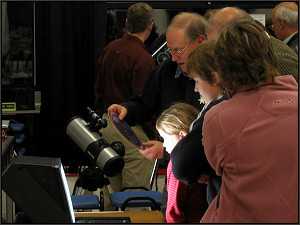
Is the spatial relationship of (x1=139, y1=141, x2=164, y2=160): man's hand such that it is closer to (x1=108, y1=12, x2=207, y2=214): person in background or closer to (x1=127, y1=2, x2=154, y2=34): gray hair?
(x1=108, y1=12, x2=207, y2=214): person in background

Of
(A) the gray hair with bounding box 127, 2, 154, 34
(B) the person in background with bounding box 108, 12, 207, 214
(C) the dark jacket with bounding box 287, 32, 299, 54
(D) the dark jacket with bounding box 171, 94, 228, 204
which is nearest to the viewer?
(D) the dark jacket with bounding box 171, 94, 228, 204

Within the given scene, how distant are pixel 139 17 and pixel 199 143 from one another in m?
2.75

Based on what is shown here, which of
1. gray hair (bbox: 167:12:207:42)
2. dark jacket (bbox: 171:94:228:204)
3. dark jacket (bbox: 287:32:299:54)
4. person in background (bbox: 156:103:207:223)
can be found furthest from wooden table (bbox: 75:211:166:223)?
dark jacket (bbox: 287:32:299:54)

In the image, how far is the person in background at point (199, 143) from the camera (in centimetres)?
210

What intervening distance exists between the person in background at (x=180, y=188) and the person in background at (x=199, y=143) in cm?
34

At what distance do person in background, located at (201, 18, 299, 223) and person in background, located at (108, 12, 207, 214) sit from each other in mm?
1083

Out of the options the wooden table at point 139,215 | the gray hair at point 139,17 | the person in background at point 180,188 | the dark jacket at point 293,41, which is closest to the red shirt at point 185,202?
the person in background at point 180,188

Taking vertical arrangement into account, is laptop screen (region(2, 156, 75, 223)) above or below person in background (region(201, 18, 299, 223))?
below

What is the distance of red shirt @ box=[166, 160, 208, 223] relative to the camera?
262cm

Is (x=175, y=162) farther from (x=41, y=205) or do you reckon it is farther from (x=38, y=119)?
(x=38, y=119)

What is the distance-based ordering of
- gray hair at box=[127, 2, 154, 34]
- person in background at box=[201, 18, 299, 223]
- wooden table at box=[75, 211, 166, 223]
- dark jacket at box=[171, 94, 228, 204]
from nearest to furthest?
person in background at box=[201, 18, 299, 223]
dark jacket at box=[171, 94, 228, 204]
wooden table at box=[75, 211, 166, 223]
gray hair at box=[127, 2, 154, 34]

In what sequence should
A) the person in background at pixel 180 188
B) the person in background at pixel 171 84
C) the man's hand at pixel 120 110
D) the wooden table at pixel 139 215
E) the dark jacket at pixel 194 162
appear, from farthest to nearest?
1. the man's hand at pixel 120 110
2. the person in background at pixel 171 84
3. the wooden table at pixel 139 215
4. the person in background at pixel 180 188
5. the dark jacket at pixel 194 162

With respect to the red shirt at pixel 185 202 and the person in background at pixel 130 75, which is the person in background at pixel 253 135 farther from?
the person in background at pixel 130 75

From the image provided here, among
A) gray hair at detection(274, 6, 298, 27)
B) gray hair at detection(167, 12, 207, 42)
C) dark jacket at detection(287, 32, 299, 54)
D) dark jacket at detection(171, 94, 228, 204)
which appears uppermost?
gray hair at detection(167, 12, 207, 42)
